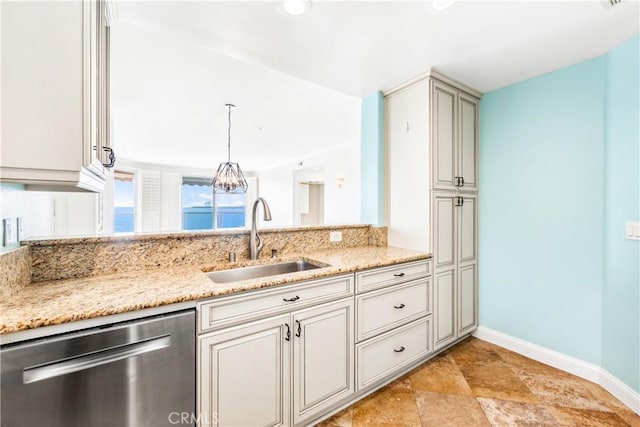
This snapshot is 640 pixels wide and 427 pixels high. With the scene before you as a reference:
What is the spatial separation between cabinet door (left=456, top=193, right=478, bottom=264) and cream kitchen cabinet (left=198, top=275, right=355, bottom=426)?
132cm

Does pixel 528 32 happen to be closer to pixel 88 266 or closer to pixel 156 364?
pixel 156 364

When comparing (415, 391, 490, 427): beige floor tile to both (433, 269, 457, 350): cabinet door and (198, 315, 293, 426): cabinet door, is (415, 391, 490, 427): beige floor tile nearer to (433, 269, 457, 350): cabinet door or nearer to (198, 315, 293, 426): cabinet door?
(433, 269, 457, 350): cabinet door

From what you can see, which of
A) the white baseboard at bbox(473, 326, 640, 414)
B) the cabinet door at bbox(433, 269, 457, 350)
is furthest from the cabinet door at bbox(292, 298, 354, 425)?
the white baseboard at bbox(473, 326, 640, 414)

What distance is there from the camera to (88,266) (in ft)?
4.77

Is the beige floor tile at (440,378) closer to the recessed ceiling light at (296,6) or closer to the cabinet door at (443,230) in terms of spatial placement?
the cabinet door at (443,230)

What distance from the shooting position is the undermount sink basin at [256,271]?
1.75 m

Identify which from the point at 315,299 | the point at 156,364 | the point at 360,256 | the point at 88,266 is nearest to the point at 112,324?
the point at 156,364

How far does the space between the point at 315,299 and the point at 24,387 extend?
1124 millimetres

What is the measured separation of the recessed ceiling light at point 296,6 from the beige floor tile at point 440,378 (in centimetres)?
243

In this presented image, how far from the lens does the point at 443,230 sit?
230 cm

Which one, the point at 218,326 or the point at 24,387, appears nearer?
the point at 24,387

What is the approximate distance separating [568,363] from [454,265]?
1.01m

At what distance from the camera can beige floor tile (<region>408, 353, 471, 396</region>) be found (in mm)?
1896

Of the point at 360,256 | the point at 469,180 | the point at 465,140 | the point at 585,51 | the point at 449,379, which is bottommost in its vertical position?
the point at 449,379
